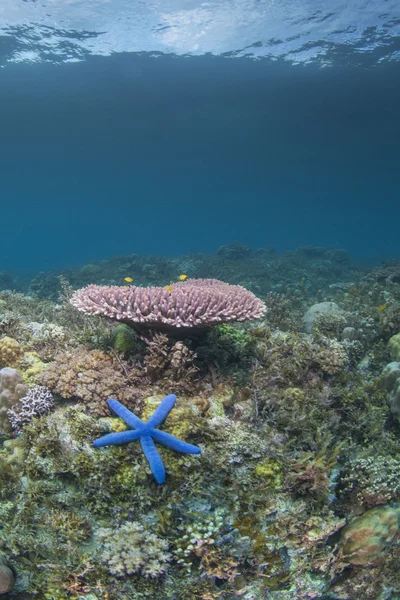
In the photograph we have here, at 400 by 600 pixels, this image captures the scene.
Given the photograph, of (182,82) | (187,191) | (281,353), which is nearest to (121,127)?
(182,82)

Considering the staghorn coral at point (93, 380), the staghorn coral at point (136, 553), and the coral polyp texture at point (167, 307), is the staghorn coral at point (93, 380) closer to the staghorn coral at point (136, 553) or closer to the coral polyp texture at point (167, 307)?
the coral polyp texture at point (167, 307)

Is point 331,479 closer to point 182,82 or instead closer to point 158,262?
point 158,262

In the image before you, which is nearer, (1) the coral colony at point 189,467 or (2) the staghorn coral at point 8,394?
(1) the coral colony at point 189,467

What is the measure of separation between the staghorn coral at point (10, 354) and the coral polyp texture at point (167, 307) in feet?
4.20

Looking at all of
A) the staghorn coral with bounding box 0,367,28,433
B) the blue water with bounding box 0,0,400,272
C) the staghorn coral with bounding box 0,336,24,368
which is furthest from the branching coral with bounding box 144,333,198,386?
the blue water with bounding box 0,0,400,272

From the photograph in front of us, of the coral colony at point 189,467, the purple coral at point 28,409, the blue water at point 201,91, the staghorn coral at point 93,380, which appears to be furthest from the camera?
the blue water at point 201,91

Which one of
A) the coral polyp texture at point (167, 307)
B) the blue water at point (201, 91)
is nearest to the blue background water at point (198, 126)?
the blue water at point (201, 91)

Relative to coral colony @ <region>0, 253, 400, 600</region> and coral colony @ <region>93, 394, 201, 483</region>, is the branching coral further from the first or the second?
coral colony @ <region>93, 394, 201, 483</region>

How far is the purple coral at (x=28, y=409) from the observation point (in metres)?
4.74

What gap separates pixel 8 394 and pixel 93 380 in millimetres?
1172

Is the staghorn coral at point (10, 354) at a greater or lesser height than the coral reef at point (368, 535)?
greater

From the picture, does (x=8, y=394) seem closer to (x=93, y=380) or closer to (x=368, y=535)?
(x=93, y=380)

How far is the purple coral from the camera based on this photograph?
15.6 feet

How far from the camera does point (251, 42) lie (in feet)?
88.3
